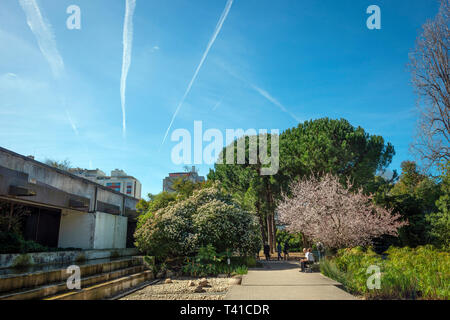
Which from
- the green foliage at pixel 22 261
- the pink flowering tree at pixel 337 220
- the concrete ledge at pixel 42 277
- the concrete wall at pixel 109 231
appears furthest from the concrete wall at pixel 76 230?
the pink flowering tree at pixel 337 220

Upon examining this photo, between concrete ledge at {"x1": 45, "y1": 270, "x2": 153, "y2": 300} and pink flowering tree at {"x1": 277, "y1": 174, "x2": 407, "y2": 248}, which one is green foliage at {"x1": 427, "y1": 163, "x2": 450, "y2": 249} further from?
concrete ledge at {"x1": 45, "y1": 270, "x2": 153, "y2": 300}

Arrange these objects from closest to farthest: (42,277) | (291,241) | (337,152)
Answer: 1. (42,277)
2. (337,152)
3. (291,241)

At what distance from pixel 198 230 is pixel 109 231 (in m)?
8.56

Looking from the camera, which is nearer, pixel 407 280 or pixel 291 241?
pixel 407 280

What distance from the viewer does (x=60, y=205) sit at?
1509 centimetres

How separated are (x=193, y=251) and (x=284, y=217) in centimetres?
595

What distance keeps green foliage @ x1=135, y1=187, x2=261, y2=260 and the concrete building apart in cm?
441

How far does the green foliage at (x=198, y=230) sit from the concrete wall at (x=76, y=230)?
14.0ft

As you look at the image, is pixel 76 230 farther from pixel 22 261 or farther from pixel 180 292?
pixel 180 292

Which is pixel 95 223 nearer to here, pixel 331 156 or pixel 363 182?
pixel 331 156

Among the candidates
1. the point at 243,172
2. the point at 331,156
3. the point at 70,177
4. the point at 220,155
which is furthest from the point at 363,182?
the point at 70,177

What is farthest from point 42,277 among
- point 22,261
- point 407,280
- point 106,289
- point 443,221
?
point 443,221

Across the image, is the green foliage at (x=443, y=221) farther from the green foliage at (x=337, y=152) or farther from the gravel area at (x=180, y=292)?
the gravel area at (x=180, y=292)

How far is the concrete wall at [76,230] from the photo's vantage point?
1753cm
